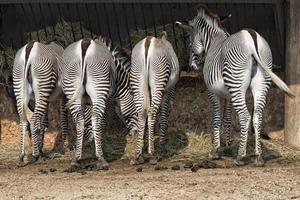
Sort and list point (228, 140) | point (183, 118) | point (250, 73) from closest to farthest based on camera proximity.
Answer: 1. point (250, 73)
2. point (228, 140)
3. point (183, 118)

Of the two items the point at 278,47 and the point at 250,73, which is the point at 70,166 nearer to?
the point at 250,73

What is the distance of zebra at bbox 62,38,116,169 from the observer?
10461 millimetres

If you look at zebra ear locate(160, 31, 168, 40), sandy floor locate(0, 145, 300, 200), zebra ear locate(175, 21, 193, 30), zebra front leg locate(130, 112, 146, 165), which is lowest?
sandy floor locate(0, 145, 300, 200)

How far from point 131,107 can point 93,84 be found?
5.54 feet

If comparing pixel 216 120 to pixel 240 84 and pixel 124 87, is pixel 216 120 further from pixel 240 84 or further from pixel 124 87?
pixel 124 87

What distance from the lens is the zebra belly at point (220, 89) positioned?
1086 cm

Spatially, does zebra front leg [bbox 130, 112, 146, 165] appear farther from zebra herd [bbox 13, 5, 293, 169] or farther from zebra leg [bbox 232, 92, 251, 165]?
zebra leg [bbox 232, 92, 251, 165]

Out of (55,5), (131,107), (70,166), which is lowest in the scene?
(70,166)

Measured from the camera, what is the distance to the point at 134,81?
1086 cm

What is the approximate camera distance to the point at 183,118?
1302cm

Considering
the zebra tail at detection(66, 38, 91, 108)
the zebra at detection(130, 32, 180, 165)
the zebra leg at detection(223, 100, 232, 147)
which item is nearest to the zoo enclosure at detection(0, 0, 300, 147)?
the zebra leg at detection(223, 100, 232, 147)

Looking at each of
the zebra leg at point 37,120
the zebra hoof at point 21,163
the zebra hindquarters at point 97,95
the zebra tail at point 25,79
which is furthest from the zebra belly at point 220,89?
the zebra hoof at point 21,163

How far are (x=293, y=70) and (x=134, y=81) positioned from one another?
3062 millimetres

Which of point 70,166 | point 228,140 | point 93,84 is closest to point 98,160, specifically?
point 70,166
